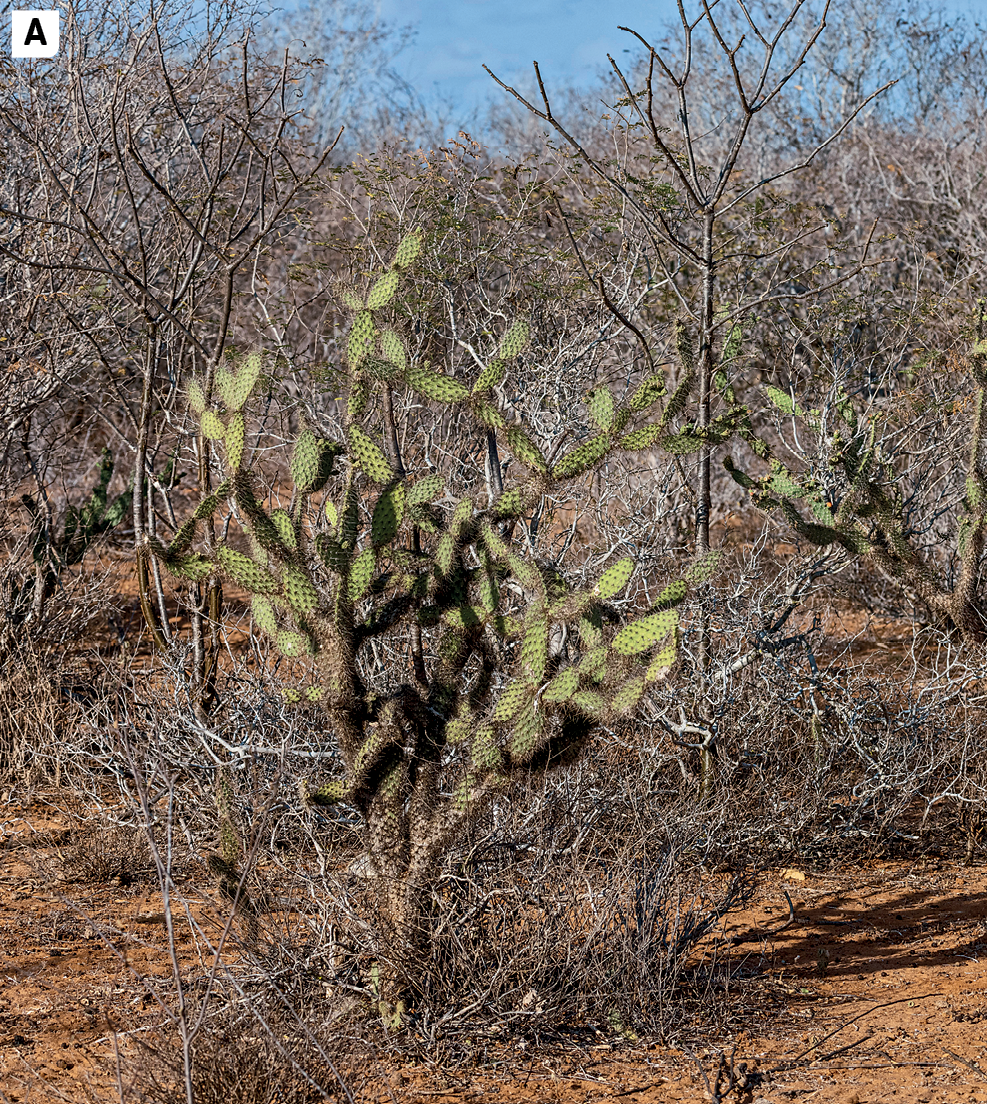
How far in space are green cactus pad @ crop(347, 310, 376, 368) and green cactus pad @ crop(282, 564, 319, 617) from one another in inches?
23.9

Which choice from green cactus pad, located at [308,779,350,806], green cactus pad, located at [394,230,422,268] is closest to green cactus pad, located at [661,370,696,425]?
green cactus pad, located at [394,230,422,268]

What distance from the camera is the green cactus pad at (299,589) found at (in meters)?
3.14

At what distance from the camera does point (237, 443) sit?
3199 mm

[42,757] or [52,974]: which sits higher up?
[42,757]

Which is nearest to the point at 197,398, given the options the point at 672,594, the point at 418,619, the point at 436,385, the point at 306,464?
the point at 306,464

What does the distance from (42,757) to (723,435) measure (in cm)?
319

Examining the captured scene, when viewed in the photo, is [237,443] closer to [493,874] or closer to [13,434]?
[493,874]

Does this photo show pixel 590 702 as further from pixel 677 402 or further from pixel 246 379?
pixel 246 379

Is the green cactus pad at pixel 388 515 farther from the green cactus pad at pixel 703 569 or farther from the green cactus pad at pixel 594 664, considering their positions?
the green cactus pad at pixel 703 569

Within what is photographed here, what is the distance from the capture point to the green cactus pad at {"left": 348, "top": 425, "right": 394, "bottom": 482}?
127 inches

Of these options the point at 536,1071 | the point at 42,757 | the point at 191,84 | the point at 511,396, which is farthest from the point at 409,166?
the point at 536,1071

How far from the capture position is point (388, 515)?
3213 millimetres

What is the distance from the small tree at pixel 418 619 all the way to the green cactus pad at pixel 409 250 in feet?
0.68

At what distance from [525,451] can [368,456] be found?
424 millimetres
